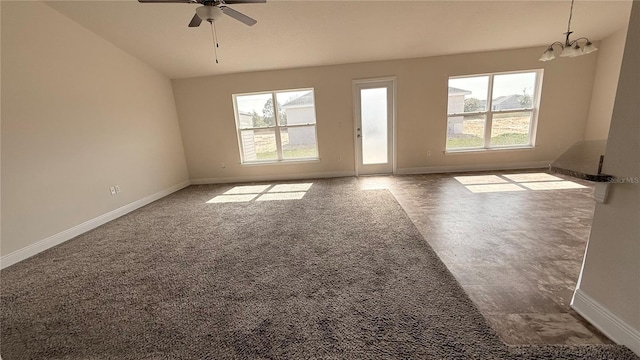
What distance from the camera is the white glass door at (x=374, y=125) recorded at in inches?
200

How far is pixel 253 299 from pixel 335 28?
3885mm

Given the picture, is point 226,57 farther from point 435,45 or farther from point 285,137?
point 435,45

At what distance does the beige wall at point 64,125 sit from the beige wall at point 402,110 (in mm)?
1073

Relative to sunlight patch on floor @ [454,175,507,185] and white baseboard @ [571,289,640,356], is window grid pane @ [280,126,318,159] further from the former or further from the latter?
white baseboard @ [571,289,640,356]

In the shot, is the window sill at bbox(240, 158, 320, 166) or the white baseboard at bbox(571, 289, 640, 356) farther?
the window sill at bbox(240, 158, 320, 166)

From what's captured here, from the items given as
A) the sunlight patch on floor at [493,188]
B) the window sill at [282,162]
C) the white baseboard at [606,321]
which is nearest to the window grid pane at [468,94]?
the sunlight patch on floor at [493,188]

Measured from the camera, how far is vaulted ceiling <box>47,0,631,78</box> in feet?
11.0

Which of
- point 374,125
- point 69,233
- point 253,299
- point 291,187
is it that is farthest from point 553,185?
point 69,233

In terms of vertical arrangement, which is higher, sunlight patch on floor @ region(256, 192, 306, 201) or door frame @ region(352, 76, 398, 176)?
door frame @ region(352, 76, 398, 176)

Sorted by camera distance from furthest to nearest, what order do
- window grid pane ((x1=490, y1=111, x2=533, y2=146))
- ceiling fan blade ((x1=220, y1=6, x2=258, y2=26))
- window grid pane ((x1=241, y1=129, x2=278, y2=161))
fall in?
window grid pane ((x1=241, y1=129, x2=278, y2=161)) → window grid pane ((x1=490, y1=111, x2=533, y2=146)) → ceiling fan blade ((x1=220, y1=6, x2=258, y2=26))

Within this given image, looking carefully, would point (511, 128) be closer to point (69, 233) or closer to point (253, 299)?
point (253, 299)

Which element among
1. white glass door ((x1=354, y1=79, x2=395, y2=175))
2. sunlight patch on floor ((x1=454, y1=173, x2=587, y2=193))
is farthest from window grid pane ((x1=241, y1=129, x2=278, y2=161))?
sunlight patch on floor ((x1=454, y1=173, x2=587, y2=193))

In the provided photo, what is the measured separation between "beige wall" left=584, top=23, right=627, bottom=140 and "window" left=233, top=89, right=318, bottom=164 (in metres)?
5.30

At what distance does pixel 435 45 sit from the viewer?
14.5 ft
